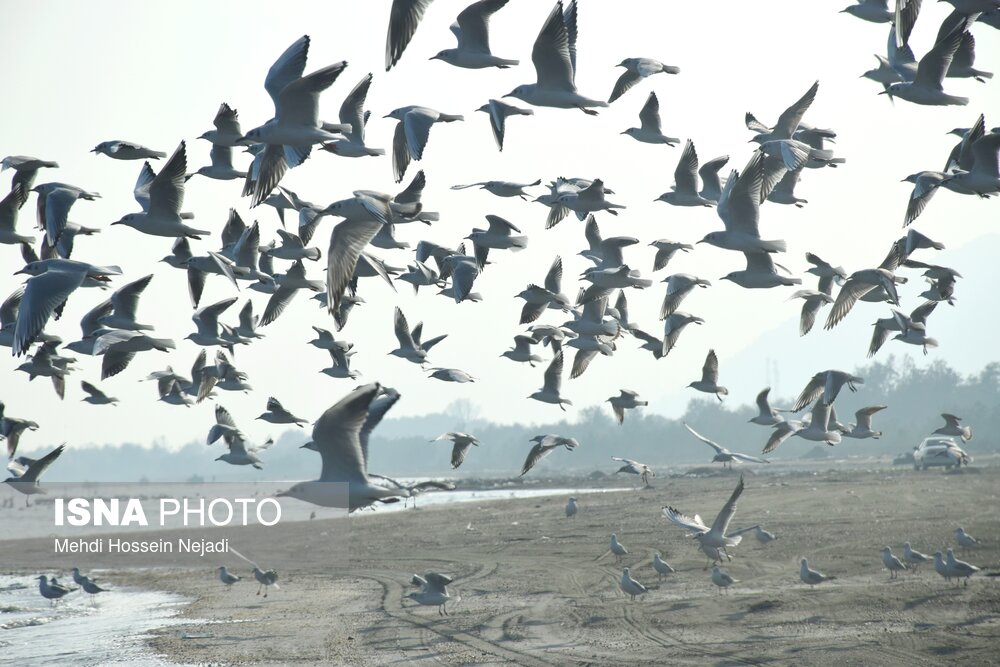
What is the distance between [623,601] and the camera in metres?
→ 18.8

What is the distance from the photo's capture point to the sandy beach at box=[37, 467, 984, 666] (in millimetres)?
15008

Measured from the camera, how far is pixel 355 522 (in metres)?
42.7

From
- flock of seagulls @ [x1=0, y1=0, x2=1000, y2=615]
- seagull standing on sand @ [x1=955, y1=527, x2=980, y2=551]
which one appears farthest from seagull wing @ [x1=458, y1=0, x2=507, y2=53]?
seagull standing on sand @ [x1=955, y1=527, x2=980, y2=551]

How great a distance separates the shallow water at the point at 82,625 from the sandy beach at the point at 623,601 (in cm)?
68

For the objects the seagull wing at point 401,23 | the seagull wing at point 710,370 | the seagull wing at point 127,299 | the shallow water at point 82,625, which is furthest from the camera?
the seagull wing at point 710,370

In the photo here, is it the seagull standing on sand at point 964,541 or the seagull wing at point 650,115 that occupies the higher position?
the seagull wing at point 650,115

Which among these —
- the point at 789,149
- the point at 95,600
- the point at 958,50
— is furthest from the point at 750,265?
the point at 95,600

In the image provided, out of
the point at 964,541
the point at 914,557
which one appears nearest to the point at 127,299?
the point at 914,557

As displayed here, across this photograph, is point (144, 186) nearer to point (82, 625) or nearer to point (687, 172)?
point (687, 172)

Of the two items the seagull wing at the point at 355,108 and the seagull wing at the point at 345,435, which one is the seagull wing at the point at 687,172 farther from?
the seagull wing at the point at 345,435

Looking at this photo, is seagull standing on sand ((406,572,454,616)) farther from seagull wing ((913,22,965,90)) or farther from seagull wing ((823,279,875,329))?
seagull wing ((913,22,965,90))

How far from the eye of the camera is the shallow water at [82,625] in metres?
18.5

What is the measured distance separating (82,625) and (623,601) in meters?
12.1

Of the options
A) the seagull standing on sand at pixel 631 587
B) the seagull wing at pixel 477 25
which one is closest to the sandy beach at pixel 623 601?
the seagull standing on sand at pixel 631 587
